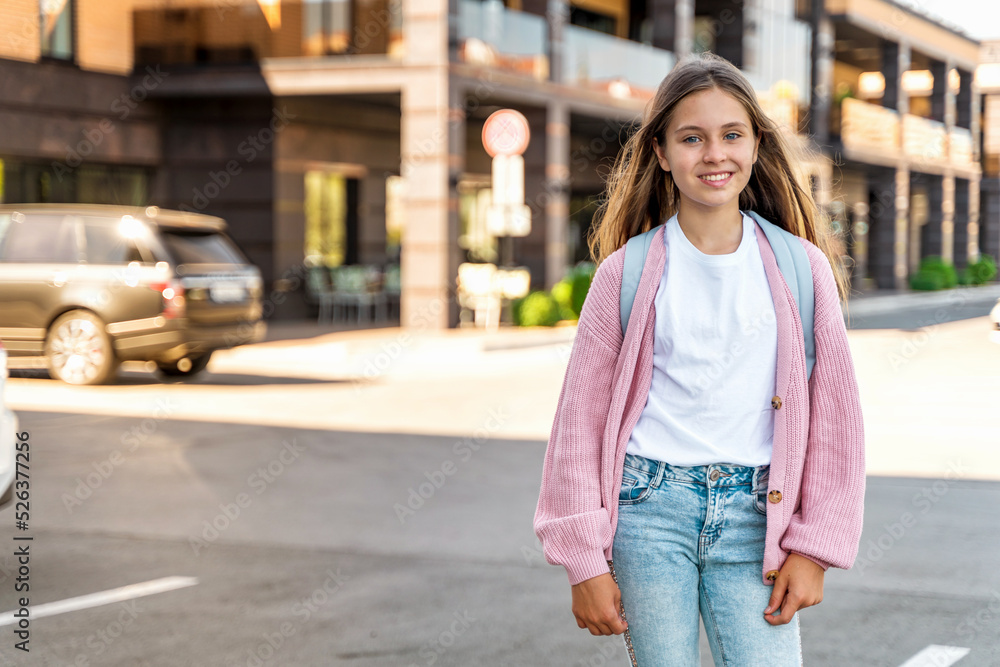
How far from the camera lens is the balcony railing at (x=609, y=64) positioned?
2391 cm

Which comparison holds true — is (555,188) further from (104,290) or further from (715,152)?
(715,152)

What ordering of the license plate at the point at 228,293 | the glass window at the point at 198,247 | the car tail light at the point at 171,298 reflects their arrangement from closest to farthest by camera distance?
1. the car tail light at the point at 171,298
2. the glass window at the point at 198,247
3. the license plate at the point at 228,293

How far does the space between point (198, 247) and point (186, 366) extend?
158cm

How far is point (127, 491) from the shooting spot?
316 inches

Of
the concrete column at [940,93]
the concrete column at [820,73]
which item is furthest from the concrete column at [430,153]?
the concrete column at [940,93]

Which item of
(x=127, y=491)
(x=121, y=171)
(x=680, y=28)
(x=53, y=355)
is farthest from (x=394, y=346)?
(x=680, y=28)

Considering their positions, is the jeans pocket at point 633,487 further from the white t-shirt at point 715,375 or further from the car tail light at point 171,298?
the car tail light at point 171,298

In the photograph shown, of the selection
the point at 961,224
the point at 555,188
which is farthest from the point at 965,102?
the point at 555,188

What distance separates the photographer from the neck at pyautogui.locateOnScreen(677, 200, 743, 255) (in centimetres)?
259

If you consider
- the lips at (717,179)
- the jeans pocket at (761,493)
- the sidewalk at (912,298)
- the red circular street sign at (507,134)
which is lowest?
the sidewalk at (912,298)

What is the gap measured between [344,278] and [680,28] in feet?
33.1

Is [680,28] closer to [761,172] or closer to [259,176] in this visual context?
[259,176]

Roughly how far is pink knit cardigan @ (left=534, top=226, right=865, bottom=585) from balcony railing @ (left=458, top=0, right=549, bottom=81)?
61.8 ft

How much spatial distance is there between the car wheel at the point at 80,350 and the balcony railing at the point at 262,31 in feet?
29.4
